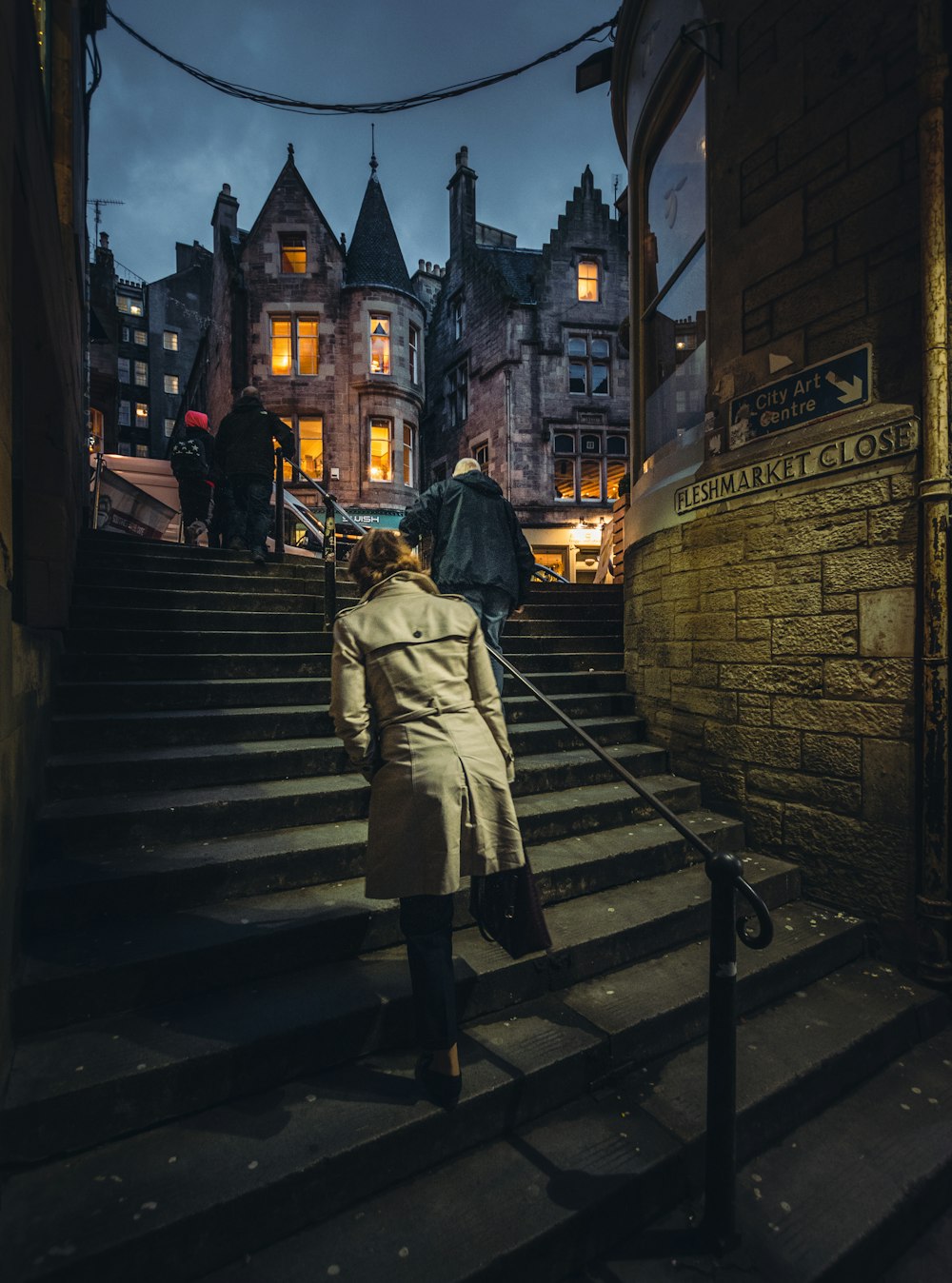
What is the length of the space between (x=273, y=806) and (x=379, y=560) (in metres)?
1.54

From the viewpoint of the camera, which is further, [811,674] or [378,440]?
[378,440]

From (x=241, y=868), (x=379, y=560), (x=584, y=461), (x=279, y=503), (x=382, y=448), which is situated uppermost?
(x=382, y=448)

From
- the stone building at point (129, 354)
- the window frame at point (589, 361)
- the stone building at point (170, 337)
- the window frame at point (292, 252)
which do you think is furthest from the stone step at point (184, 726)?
the stone building at point (170, 337)

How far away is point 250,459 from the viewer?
24.1ft

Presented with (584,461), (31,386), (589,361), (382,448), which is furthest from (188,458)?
(589,361)

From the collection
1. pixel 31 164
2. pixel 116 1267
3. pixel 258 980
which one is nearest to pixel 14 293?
pixel 31 164

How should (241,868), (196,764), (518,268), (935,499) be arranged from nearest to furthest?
1. (241,868)
2. (935,499)
3. (196,764)
4. (518,268)

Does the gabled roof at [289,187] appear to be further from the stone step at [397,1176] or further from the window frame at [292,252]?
the stone step at [397,1176]

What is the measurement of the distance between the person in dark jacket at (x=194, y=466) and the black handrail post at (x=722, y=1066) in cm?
787

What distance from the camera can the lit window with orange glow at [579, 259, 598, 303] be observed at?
21.7 meters

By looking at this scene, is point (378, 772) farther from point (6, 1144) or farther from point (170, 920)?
point (6, 1144)

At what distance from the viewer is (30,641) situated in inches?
106

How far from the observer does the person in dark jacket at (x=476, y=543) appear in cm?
462

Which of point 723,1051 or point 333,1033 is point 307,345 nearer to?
point 333,1033
